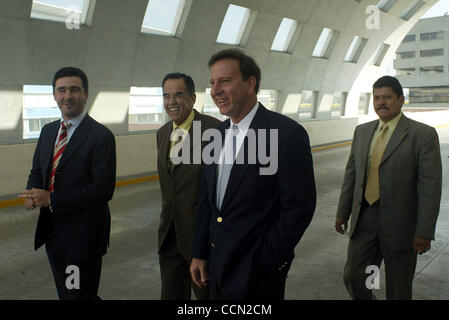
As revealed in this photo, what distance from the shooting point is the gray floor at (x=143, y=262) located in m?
4.71

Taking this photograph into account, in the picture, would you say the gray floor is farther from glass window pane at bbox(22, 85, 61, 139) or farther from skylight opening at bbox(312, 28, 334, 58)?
skylight opening at bbox(312, 28, 334, 58)

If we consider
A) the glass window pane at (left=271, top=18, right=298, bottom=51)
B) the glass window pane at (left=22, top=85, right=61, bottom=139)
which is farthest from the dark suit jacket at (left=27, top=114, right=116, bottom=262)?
the glass window pane at (left=271, top=18, right=298, bottom=51)

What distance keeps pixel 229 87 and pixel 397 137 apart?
1.88 metres

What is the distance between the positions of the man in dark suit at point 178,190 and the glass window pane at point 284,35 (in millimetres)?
14265

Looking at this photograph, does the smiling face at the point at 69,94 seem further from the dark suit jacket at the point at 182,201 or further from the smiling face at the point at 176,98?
the dark suit jacket at the point at 182,201

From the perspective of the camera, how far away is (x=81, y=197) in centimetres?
302

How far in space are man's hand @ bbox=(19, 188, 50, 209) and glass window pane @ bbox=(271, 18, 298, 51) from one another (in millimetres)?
15301

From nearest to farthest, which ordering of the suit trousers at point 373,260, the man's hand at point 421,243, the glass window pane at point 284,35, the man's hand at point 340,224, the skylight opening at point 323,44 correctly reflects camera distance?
1. the man's hand at point 421,243
2. the suit trousers at point 373,260
3. the man's hand at point 340,224
4. the glass window pane at point 284,35
5. the skylight opening at point 323,44

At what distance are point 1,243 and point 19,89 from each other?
4382 mm

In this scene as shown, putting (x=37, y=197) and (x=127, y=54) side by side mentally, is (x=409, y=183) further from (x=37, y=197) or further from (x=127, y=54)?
(x=127, y=54)

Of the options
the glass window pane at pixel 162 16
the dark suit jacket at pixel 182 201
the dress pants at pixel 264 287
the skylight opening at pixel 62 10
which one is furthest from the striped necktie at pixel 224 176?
the glass window pane at pixel 162 16
